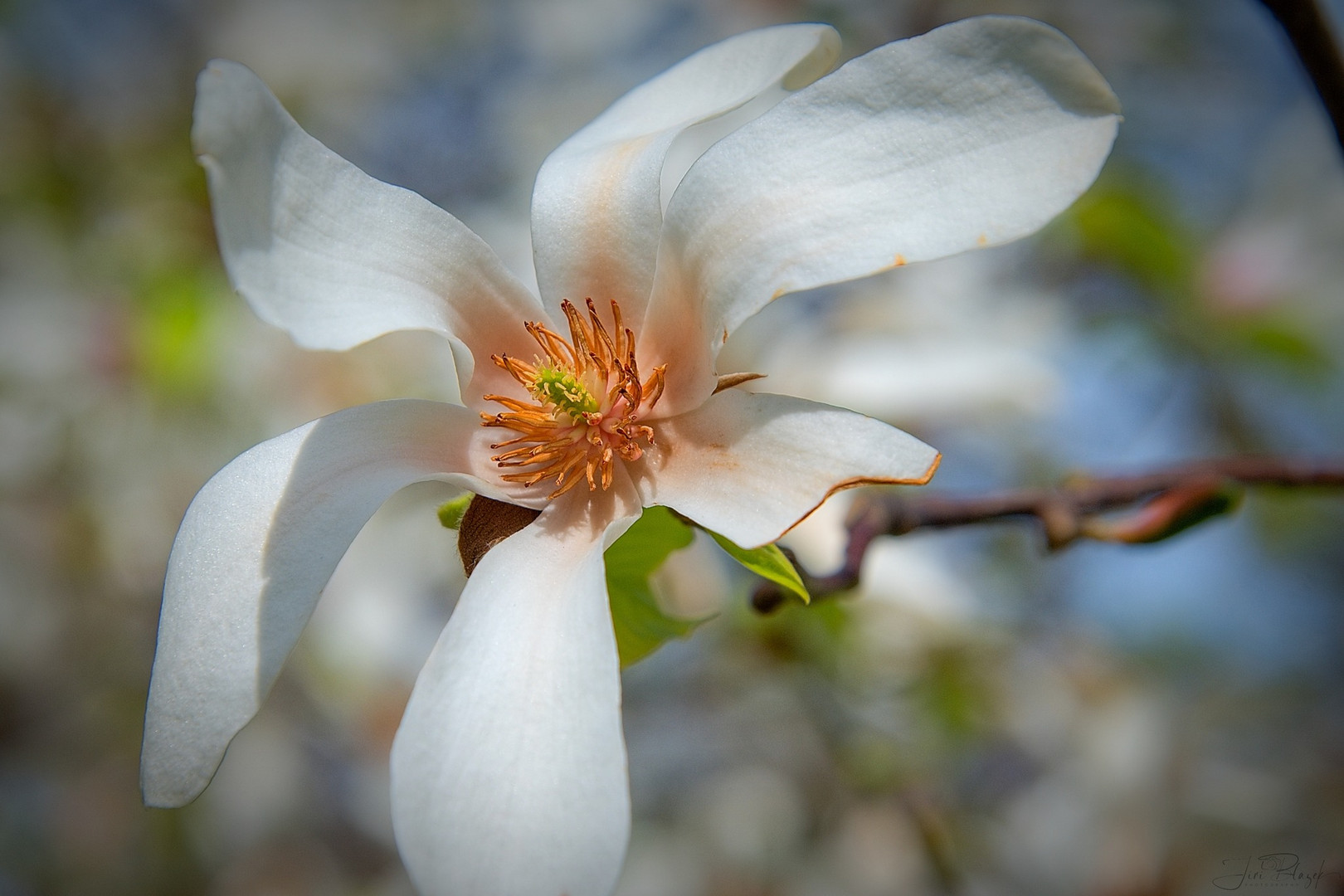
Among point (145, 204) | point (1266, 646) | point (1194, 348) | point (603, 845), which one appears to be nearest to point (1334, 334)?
point (1194, 348)

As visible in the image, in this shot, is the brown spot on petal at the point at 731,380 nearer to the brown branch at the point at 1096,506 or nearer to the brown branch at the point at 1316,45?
the brown branch at the point at 1096,506

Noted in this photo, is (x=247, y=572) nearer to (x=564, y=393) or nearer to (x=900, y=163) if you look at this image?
(x=564, y=393)

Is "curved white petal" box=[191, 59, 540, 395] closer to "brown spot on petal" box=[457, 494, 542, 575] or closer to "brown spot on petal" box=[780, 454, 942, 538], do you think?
"brown spot on petal" box=[457, 494, 542, 575]

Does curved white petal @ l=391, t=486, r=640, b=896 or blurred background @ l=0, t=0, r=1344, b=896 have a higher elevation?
curved white petal @ l=391, t=486, r=640, b=896

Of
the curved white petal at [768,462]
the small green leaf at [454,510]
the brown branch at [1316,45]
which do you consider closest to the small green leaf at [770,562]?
the curved white petal at [768,462]
